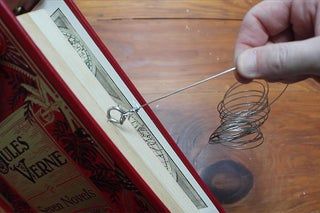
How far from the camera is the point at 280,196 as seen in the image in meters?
0.53

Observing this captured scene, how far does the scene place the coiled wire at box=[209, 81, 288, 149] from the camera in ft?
1.66

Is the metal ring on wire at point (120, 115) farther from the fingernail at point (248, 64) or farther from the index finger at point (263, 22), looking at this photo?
the index finger at point (263, 22)

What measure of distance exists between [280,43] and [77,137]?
21cm

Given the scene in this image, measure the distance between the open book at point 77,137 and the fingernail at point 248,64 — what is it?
0.32 ft

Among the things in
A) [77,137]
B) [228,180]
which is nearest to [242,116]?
[228,180]

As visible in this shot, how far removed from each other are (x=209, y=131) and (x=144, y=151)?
0.61 feet

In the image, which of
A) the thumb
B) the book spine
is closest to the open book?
the book spine

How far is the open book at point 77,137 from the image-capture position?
1.10ft

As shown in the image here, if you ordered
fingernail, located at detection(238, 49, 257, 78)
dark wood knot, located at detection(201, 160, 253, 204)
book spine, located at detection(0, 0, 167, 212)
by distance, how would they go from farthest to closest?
dark wood knot, located at detection(201, 160, 253, 204), fingernail, located at detection(238, 49, 257, 78), book spine, located at detection(0, 0, 167, 212)

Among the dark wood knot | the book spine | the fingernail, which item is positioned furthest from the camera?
the dark wood knot

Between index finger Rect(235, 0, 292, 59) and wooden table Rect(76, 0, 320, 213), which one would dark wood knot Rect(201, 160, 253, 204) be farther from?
index finger Rect(235, 0, 292, 59)

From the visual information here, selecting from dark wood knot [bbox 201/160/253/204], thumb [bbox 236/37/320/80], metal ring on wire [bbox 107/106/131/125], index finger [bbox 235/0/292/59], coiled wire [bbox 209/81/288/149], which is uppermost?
metal ring on wire [bbox 107/106/131/125]

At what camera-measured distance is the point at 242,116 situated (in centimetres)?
50

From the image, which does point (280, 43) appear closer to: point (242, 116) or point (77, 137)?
point (242, 116)
